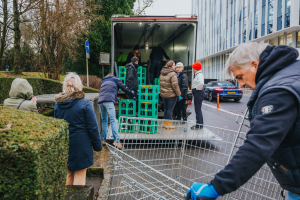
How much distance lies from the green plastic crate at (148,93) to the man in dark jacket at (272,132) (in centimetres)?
453

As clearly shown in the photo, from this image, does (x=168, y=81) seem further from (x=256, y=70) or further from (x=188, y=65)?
(x=256, y=70)

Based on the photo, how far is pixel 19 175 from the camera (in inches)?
50.2

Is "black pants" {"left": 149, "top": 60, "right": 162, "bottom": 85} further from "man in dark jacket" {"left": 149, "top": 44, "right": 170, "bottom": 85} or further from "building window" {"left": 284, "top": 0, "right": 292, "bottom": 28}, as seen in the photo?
"building window" {"left": 284, "top": 0, "right": 292, "bottom": 28}

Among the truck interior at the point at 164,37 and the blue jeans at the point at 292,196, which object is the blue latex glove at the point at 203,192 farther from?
the truck interior at the point at 164,37

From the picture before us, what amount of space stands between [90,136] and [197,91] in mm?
4246

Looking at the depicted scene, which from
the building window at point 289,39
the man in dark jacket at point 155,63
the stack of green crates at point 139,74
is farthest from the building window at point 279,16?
the stack of green crates at point 139,74

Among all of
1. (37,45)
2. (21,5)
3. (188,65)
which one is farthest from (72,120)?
(37,45)

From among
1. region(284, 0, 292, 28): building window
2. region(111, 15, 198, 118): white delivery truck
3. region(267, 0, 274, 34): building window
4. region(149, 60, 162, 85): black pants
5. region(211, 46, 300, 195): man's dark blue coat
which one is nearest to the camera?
region(211, 46, 300, 195): man's dark blue coat

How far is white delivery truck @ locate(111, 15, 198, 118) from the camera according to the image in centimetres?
682

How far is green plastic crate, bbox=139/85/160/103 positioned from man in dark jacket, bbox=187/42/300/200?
4529 mm

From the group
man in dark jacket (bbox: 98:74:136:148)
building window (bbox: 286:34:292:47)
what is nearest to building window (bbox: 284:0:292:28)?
building window (bbox: 286:34:292:47)

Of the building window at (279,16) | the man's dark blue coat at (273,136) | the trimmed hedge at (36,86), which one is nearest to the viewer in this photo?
the man's dark blue coat at (273,136)

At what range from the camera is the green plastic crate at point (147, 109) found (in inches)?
235

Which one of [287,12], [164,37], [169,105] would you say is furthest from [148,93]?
[287,12]
